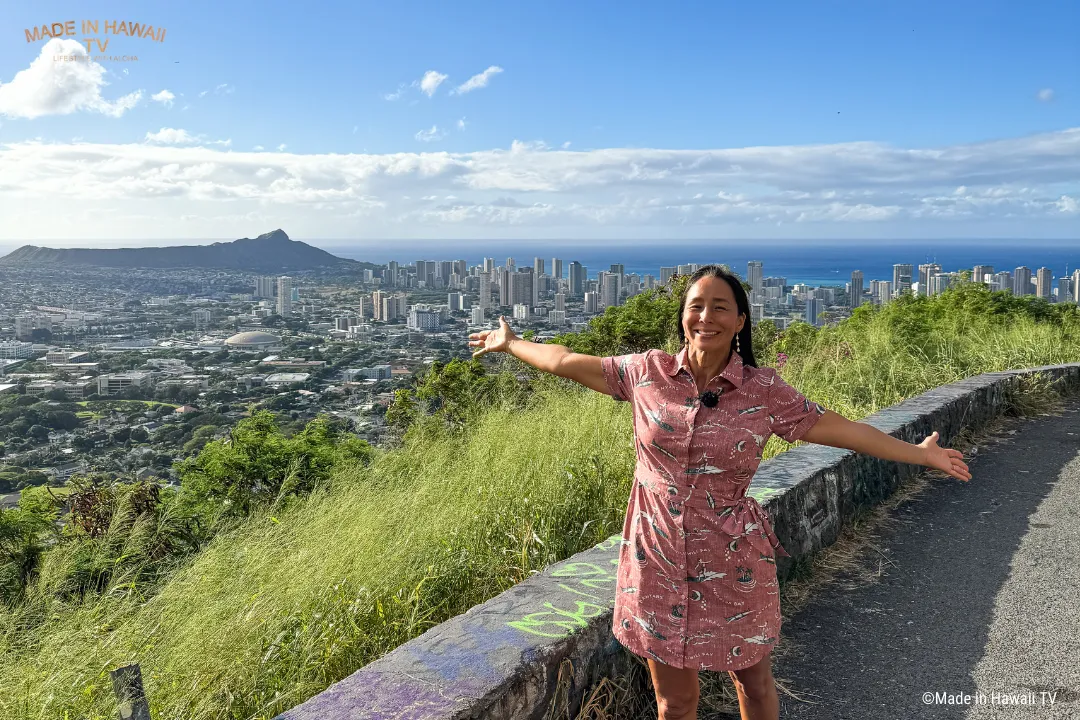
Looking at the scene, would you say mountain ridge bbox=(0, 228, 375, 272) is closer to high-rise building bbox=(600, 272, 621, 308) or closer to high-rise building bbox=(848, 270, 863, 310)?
high-rise building bbox=(600, 272, 621, 308)

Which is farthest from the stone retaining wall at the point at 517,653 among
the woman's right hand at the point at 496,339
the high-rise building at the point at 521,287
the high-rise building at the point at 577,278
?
the high-rise building at the point at 577,278

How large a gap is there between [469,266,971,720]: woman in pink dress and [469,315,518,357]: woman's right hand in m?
0.77

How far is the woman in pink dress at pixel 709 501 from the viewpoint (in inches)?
96.3

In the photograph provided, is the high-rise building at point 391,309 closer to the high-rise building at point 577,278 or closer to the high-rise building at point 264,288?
the high-rise building at point 577,278

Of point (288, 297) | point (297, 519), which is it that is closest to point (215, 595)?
point (297, 519)

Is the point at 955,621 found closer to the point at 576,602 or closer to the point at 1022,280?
the point at 576,602

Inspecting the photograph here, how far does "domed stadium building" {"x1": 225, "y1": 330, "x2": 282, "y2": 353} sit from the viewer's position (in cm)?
2315

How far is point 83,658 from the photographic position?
303cm

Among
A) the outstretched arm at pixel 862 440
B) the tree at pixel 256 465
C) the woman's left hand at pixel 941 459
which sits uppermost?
the outstretched arm at pixel 862 440

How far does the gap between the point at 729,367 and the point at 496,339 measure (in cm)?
111

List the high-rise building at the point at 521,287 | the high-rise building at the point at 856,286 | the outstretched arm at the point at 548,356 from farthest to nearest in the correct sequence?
the high-rise building at the point at 856,286 → the high-rise building at the point at 521,287 → the outstretched arm at the point at 548,356

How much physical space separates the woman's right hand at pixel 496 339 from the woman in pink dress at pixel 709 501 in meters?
0.77

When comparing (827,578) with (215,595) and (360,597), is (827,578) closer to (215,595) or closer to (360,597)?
(360,597)

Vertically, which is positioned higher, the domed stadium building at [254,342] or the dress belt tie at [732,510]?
the dress belt tie at [732,510]
